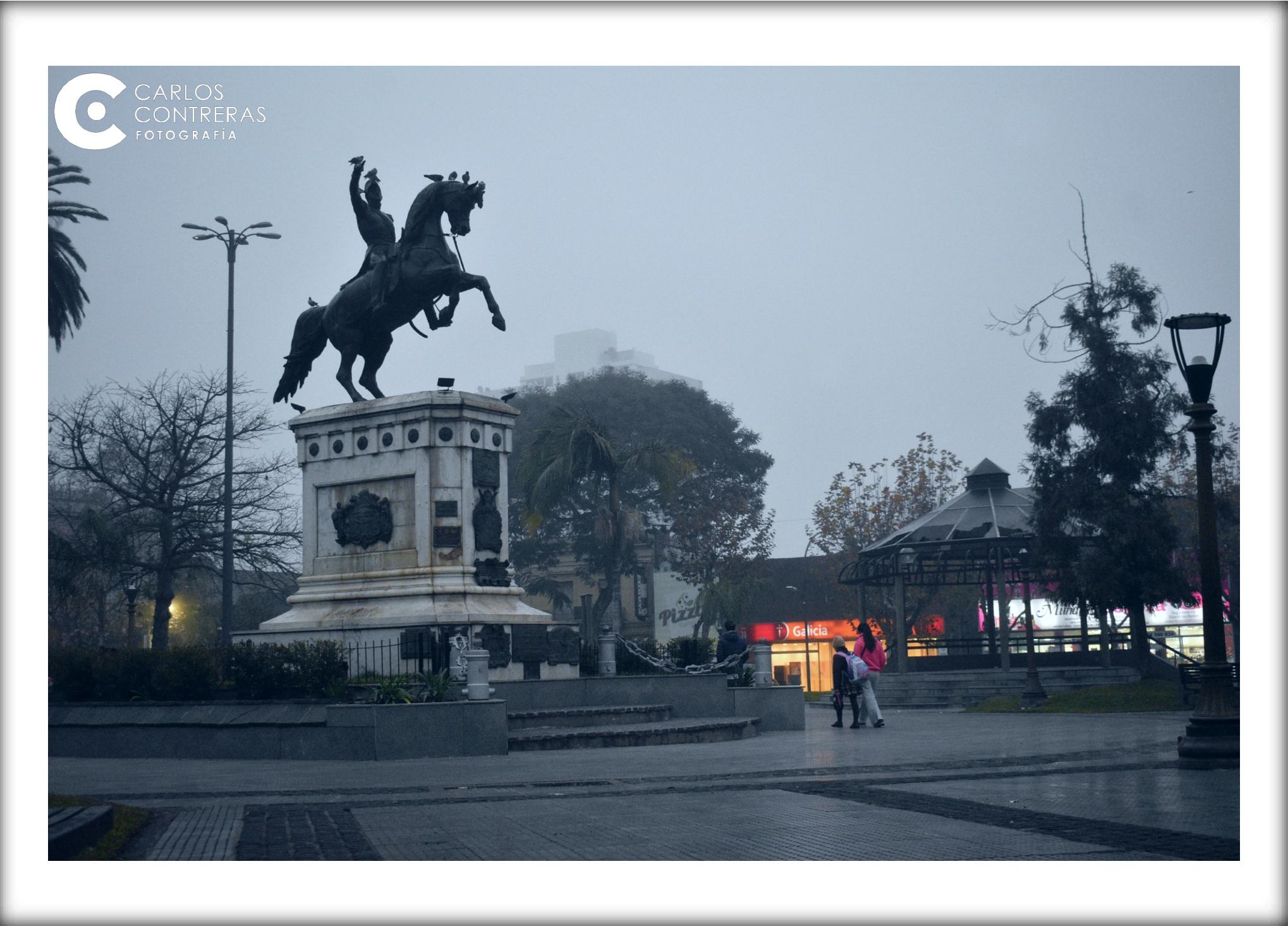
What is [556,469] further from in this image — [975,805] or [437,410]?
[975,805]

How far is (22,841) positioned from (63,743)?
9.11 metres

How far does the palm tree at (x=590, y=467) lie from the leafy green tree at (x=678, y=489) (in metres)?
10.4

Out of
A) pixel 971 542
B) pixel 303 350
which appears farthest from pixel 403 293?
pixel 971 542

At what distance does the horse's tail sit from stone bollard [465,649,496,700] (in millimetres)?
7408

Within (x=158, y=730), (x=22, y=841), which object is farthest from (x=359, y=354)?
(x=22, y=841)

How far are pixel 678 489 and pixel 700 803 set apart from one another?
37.9 metres

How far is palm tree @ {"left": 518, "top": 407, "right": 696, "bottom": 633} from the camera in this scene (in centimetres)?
3353

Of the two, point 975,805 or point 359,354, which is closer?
point 975,805

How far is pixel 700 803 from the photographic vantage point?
993 cm

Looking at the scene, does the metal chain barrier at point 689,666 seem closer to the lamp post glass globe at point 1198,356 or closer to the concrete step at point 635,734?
the concrete step at point 635,734

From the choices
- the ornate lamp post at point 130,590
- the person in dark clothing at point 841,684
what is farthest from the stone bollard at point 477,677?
the ornate lamp post at point 130,590

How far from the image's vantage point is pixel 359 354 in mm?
20422

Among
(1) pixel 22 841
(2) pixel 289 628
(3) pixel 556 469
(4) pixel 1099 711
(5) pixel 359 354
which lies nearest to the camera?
(1) pixel 22 841

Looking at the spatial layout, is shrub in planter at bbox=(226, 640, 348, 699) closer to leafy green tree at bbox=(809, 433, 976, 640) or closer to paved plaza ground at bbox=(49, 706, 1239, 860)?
paved plaza ground at bbox=(49, 706, 1239, 860)
